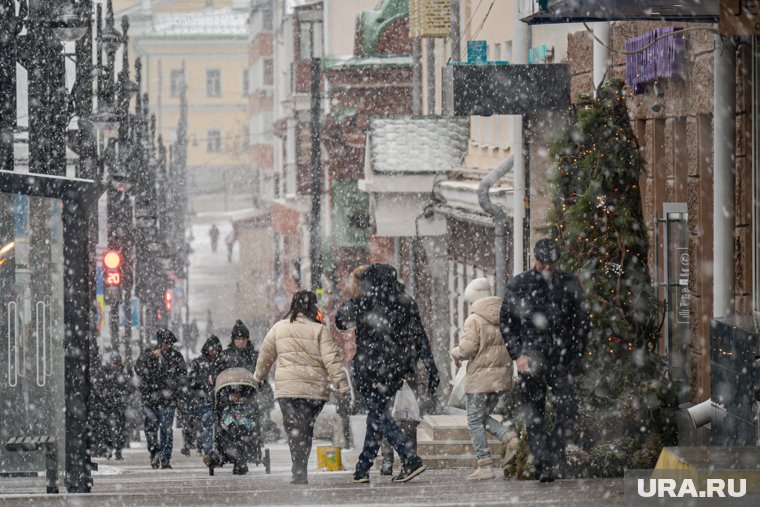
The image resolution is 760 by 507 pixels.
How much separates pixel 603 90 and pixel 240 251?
67285 mm

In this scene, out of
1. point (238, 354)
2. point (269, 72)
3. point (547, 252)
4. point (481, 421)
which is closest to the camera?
point (547, 252)

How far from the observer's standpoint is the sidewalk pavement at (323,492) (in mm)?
8797

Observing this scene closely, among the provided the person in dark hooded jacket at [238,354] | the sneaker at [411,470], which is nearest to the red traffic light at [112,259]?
the person in dark hooded jacket at [238,354]

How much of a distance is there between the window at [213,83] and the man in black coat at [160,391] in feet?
278

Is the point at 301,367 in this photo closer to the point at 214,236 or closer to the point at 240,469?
the point at 240,469

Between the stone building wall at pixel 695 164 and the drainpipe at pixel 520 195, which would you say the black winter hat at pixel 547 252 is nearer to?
the stone building wall at pixel 695 164

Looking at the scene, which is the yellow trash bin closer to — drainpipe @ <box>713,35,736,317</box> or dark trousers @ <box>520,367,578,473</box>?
dark trousers @ <box>520,367,578,473</box>

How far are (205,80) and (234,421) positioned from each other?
8761 centimetres

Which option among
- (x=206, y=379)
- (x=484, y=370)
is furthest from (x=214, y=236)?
(x=484, y=370)

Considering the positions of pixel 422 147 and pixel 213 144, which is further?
pixel 213 144

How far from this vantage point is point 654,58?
12.7m

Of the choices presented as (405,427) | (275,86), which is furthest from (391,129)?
(275,86)

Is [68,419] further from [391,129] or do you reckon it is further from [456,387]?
[391,129]

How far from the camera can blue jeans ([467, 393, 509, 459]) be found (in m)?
11.1
